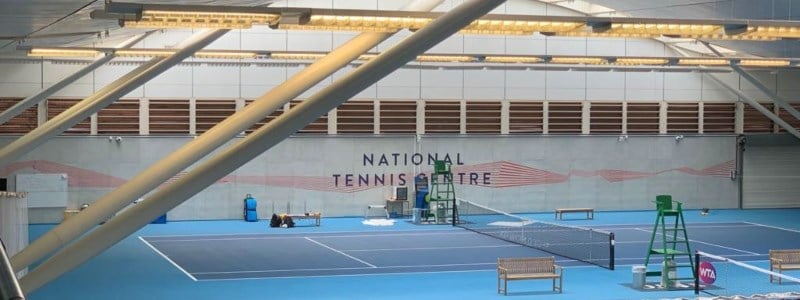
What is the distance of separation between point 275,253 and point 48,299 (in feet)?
33.3

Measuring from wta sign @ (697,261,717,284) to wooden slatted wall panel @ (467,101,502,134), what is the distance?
22.0 meters

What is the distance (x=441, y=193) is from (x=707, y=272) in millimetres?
21289

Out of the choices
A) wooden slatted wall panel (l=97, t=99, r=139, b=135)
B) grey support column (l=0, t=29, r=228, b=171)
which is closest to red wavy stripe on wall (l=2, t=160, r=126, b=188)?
wooden slatted wall panel (l=97, t=99, r=139, b=135)

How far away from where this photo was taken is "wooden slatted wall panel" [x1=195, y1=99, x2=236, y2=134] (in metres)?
46.1

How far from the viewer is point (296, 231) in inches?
1673

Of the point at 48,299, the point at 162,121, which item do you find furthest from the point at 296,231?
the point at 48,299

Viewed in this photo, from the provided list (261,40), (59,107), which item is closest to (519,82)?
(261,40)

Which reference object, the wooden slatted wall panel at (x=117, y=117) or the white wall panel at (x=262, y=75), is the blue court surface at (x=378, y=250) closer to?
the wooden slatted wall panel at (x=117, y=117)

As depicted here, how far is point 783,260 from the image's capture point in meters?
30.8

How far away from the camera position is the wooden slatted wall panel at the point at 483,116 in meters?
49.5

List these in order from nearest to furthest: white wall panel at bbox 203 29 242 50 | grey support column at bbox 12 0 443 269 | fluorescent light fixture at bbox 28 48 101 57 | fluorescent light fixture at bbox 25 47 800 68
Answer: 1. grey support column at bbox 12 0 443 269
2. fluorescent light fixture at bbox 28 48 101 57
3. fluorescent light fixture at bbox 25 47 800 68
4. white wall panel at bbox 203 29 242 50

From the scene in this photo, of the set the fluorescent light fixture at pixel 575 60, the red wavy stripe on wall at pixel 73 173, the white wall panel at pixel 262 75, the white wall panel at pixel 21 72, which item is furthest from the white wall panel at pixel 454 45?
the white wall panel at pixel 21 72

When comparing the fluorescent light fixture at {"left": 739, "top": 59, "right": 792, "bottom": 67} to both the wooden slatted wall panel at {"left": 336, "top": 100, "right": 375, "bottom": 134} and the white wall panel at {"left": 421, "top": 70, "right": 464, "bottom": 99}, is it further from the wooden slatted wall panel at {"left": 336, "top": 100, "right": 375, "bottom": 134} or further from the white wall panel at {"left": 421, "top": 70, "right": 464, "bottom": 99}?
the wooden slatted wall panel at {"left": 336, "top": 100, "right": 375, "bottom": 134}

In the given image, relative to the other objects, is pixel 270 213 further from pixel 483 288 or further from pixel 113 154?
pixel 483 288
